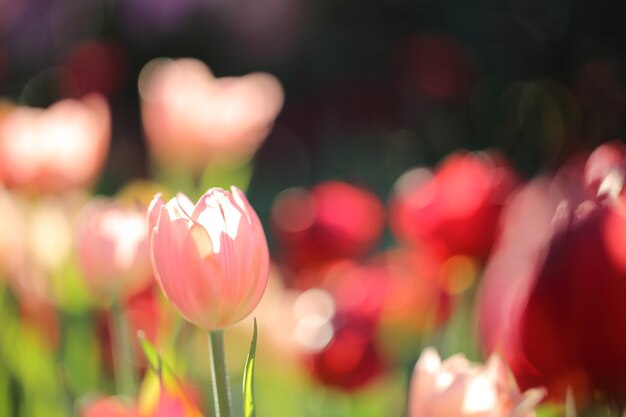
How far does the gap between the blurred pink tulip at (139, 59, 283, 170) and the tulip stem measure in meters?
0.49

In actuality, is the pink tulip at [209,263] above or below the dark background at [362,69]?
above

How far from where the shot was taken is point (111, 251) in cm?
47

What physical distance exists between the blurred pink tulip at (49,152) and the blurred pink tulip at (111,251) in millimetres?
230

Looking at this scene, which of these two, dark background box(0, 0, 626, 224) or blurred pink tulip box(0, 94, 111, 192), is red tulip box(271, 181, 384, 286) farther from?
dark background box(0, 0, 626, 224)

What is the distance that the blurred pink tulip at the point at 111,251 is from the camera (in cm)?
46

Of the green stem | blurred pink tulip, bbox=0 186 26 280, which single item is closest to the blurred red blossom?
blurred pink tulip, bbox=0 186 26 280

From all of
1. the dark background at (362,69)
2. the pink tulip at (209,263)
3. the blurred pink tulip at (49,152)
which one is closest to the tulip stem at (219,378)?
the pink tulip at (209,263)

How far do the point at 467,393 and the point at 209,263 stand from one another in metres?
0.10

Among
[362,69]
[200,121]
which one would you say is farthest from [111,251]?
[362,69]

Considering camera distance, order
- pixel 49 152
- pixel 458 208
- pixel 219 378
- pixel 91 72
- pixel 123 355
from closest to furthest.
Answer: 1. pixel 219 378
2. pixel 123 355
3. pixel 458 208
4. pixel 49 152
5. pixel 91 72

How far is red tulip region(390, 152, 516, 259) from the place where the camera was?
58 cm

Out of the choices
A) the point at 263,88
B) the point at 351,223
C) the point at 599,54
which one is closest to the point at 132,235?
the point at 351,223

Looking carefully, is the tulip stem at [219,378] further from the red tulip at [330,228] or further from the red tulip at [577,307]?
the red tulip at [330,228]

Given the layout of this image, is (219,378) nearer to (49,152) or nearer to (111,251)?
(111,251)
